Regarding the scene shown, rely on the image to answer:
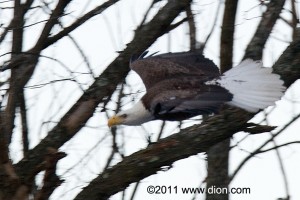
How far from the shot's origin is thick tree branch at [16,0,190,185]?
3.84 meters

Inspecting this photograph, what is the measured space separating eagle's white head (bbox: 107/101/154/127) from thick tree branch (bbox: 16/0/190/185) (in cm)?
31

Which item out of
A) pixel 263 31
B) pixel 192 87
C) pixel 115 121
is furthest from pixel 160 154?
pixel 263 31

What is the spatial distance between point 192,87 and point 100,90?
574 mm

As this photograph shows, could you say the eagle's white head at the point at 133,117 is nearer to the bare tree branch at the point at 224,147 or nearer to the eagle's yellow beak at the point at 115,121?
the eagle's yellow beak at the point at 115,121

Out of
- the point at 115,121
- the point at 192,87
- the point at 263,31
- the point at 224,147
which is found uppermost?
the point at 263,31

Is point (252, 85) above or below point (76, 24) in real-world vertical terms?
below

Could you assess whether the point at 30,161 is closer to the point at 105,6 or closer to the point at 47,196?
the point at 47,196

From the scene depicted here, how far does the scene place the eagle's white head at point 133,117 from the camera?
462 cm

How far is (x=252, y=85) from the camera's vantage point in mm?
4363

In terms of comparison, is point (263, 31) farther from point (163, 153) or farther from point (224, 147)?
point (163, 153)

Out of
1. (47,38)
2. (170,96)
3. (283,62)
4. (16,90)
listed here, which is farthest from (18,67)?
(283,62)

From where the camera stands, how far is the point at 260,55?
453 cm

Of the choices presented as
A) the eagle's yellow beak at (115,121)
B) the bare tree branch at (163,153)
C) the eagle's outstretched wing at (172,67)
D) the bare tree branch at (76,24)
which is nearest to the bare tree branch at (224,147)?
the eagle's outstretched wing at (172,67)

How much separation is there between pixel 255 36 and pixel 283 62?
1.60 ft
